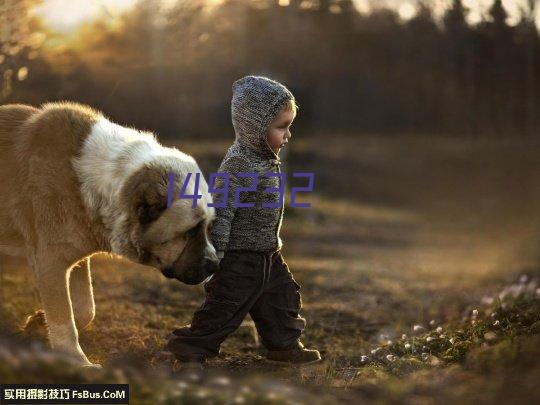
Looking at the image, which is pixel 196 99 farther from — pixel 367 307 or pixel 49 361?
pixel 49 361

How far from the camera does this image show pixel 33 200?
4.93 m

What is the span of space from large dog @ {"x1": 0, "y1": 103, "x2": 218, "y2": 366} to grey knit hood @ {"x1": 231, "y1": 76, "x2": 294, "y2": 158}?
0.47 meters

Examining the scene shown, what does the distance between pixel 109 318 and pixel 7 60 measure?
2.99 m

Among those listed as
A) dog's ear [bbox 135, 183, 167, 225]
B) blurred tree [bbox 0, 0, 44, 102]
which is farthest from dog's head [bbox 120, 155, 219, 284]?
blurred tree [bbox 0, 0, 44, 102]

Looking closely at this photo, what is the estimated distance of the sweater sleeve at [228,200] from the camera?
4.88 metres

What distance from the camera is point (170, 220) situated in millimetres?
4645

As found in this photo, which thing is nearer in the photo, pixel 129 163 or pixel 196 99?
pixel 129 163

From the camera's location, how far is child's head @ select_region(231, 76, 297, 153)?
503cm

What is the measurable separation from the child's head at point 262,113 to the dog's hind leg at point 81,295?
1617 mm

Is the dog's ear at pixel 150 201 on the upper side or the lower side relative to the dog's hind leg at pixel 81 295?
upper

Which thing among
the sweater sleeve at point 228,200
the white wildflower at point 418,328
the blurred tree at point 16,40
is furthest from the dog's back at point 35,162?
the white wildflower at point 418,328

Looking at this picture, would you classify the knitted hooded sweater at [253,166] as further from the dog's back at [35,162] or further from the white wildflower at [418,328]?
the white wildflower at [418,328]

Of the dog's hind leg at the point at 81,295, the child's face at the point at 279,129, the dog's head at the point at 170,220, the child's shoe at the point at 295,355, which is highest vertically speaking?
the child's face at the point at 279,129

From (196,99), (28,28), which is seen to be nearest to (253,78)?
(28,28)
